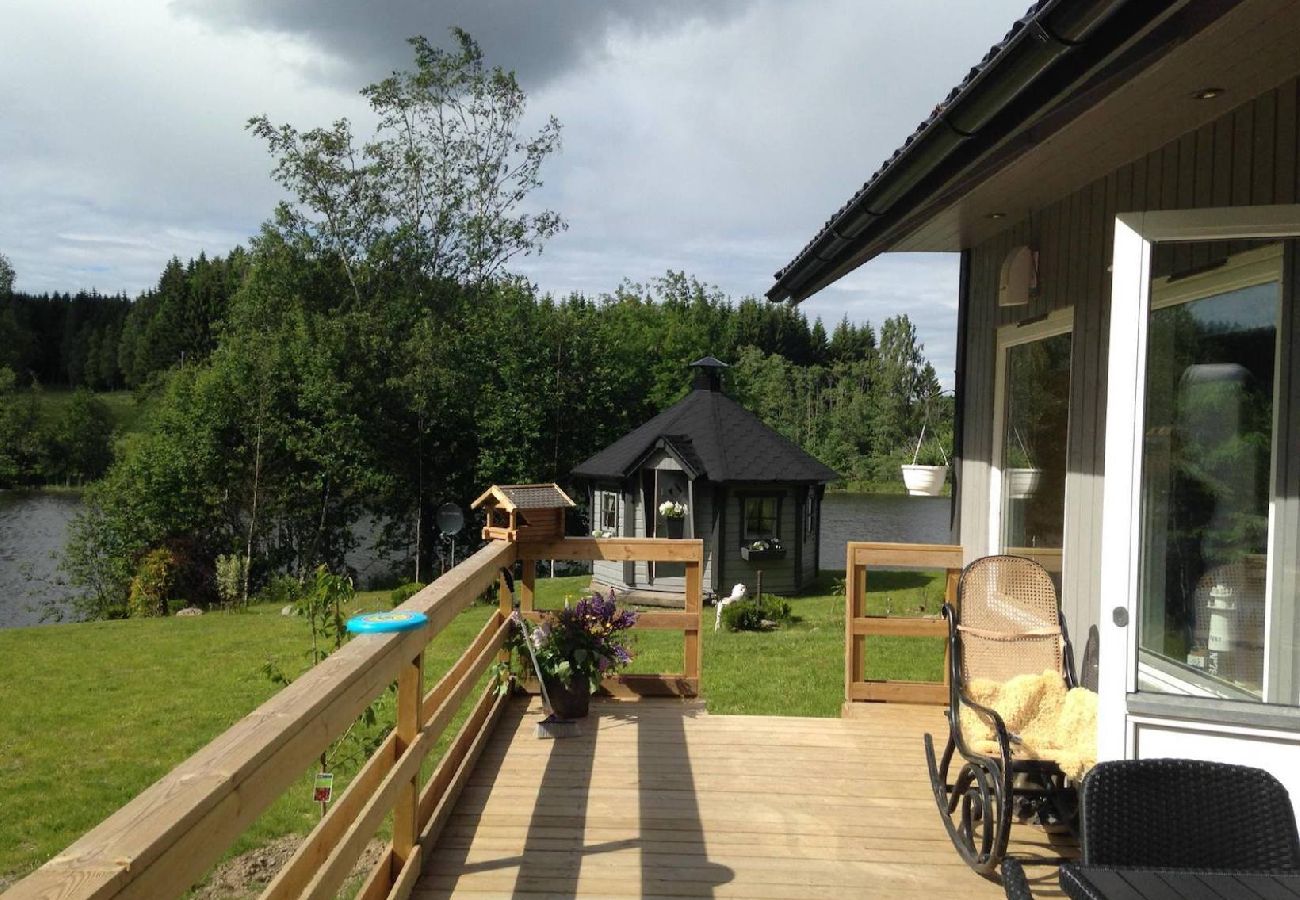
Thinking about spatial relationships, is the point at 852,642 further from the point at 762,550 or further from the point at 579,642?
the point at 762,550

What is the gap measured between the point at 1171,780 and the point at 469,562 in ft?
8.91

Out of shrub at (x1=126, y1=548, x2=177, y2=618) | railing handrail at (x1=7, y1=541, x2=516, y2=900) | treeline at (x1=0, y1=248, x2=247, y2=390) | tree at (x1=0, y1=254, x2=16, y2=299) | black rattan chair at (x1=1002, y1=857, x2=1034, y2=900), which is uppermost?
tree at (x1=0, y1=254, x2=16, y2=299)

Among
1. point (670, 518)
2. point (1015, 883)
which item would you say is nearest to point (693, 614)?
point (1015, 883)

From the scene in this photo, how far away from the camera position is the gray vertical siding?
9.62ft

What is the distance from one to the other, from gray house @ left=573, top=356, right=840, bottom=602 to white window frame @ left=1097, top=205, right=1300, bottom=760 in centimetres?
1289

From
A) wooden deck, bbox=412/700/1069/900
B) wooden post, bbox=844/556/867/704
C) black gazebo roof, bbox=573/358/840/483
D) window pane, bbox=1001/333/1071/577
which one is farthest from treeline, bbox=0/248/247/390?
wooden deck, bbox=412/700/1069/900

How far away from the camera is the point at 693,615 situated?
527cm

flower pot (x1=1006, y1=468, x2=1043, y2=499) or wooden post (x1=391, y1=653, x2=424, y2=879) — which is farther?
flower pot (x1=1006, y1=468, x2=1043, y2=499)

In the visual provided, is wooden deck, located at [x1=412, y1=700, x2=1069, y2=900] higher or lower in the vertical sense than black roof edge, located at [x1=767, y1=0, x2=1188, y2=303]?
lower

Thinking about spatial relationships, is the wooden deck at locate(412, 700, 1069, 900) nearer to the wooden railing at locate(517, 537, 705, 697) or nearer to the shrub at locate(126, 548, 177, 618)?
the wooden railing at locate(517, 537, 705, 697)

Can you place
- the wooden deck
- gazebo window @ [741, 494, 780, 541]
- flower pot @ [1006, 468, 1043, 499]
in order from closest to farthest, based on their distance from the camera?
1. the wooden deck
2. flower pot @ [1006, 468, 1043, 499]
3. gazebo window @ [741, 494, 780, 541]

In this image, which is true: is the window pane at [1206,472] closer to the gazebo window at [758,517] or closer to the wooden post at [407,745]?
the wooden post at [407,745]

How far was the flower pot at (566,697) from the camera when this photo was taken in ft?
15.6

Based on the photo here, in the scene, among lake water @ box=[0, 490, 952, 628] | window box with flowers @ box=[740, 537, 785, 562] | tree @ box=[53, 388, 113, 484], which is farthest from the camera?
tree @ box=[53, 388, 113, 484]
